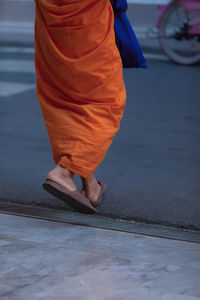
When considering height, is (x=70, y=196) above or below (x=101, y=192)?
above

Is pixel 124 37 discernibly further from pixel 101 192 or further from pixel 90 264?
pixel 90 264

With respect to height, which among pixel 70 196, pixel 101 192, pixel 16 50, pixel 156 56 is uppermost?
pixel 70 196

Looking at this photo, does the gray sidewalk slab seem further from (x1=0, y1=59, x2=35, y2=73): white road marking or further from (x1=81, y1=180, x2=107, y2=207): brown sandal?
(x1=0, y1=59, x2=35, y2=73): white road marking

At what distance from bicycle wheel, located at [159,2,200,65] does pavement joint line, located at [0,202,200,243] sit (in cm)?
506

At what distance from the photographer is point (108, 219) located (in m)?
3.10

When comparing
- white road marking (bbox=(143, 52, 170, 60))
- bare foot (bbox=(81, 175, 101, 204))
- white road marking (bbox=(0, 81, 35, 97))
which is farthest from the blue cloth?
white road marking (bbox=(143, 52, 170, 60))

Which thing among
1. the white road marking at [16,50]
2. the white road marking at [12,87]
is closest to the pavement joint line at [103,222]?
the white road marking at [12,87]

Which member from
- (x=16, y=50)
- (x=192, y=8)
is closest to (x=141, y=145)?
(x=192, y=8)

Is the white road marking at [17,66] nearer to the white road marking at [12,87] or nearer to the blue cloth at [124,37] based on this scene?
the white road marking at [12,87]

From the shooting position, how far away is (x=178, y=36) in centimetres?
816

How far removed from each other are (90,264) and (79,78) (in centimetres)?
89

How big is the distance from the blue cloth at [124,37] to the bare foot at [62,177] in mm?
620

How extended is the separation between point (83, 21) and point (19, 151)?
1485 millimetres

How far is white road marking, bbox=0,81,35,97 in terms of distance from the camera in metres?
6.21
